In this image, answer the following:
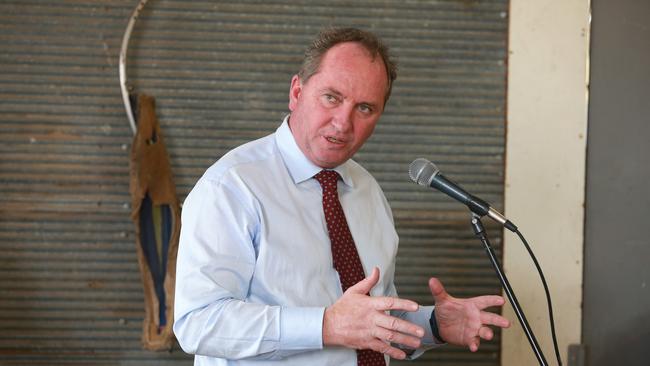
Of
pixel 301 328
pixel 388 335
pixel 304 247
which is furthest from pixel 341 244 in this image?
pixel 388 335

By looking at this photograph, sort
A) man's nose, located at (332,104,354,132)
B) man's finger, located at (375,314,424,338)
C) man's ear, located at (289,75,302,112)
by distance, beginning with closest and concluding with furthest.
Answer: man's finger, located at (375,314,424,338) < man's nose, located at (332,104,354,132) < man's ear, located at (289,75,302,112)

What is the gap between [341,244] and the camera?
2107 millimetres

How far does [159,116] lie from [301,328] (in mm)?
1810

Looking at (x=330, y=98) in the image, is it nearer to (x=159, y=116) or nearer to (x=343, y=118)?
(x=343, y=118)

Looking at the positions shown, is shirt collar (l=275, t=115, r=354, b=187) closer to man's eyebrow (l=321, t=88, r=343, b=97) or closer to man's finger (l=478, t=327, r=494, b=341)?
man's eyebrow (l=321, t=88, r=343, b=97)

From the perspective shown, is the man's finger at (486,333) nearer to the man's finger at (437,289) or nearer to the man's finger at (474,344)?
the man's finger at (474,344)

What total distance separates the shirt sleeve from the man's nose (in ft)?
1.13

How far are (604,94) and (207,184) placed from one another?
7.32 ft

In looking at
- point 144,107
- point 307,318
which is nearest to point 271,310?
point 307,318

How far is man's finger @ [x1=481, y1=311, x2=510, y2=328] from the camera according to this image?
190cm

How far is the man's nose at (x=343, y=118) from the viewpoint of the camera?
2.04m

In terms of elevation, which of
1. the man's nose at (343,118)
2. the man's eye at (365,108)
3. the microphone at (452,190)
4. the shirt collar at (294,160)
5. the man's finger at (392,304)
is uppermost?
the man's eye at (365,108)

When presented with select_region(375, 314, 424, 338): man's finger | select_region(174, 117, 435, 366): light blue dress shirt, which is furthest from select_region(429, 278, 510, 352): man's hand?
select_region(375, 314, 424, 338): man's finger

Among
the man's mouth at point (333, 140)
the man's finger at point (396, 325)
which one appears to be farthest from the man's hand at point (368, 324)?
the man's mouth at point (333, 140)
